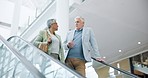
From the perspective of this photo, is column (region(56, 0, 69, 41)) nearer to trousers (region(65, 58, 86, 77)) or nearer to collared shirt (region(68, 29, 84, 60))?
collared shirt (region(68, 29, 84, 60))

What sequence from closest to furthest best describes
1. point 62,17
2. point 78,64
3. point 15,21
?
point 78,64 → point 62,17 → point 15,21

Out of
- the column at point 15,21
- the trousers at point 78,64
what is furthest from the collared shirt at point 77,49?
the column at point 15,21

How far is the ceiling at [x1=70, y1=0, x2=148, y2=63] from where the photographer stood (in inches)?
373

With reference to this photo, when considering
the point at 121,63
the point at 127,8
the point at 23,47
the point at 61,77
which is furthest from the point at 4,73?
the point at 121,63

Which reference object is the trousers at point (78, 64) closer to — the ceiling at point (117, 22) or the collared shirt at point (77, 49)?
the collared shirt at point (77, 49)

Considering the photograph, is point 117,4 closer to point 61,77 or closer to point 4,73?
point 4,73

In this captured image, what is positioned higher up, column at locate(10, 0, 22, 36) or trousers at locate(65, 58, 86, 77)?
column at locate(10, 0, 22, 36)

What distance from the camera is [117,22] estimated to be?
10.5 metres

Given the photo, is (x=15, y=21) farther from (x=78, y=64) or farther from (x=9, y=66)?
(x=78, y=64)

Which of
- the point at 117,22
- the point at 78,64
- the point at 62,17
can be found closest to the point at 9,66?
the point at 78,64

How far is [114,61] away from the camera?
15.4 m

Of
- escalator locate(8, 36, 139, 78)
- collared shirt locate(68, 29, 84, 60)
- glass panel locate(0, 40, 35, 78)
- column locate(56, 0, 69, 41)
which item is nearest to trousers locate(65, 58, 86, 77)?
collared shirt locate(68, 29, 84, 60)

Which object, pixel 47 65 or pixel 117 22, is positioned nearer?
pixel 47 65

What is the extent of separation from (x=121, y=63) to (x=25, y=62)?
1294cm
